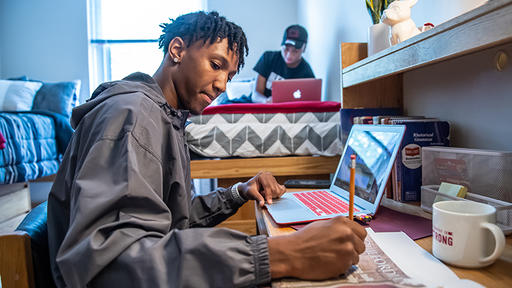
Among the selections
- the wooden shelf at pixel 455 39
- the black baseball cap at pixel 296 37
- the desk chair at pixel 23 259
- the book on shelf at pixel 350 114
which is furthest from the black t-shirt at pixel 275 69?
the desk chair at pixel 23 259

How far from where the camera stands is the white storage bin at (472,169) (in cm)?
71

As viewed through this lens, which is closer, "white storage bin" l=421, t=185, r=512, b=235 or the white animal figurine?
"white storage bin" l=421, t=185, r=512, b=235

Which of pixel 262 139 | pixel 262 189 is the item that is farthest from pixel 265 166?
pixel 262 189

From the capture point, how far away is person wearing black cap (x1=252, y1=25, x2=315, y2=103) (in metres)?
2.81

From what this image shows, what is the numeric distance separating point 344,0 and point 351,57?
1.05 m

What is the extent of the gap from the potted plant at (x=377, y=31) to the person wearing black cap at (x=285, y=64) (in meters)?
1.58

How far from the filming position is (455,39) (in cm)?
62

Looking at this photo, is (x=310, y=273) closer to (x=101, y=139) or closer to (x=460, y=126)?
(x=101, y=139)

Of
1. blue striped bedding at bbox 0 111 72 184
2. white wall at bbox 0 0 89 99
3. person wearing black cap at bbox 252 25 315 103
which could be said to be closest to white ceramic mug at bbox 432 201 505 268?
person wearing black cap at bbox 252 25 315 103

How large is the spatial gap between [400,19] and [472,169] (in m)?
0.45

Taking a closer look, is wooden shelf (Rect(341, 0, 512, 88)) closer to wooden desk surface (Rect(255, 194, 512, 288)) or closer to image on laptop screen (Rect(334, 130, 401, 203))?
image on laptop screen (Rect(334, 130, 401, 203))

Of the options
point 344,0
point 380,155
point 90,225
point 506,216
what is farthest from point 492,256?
point 344,0

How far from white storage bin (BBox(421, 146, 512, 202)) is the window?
3.42 metres

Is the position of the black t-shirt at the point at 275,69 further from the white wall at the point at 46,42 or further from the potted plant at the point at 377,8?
the white wall at the point at 46,42
